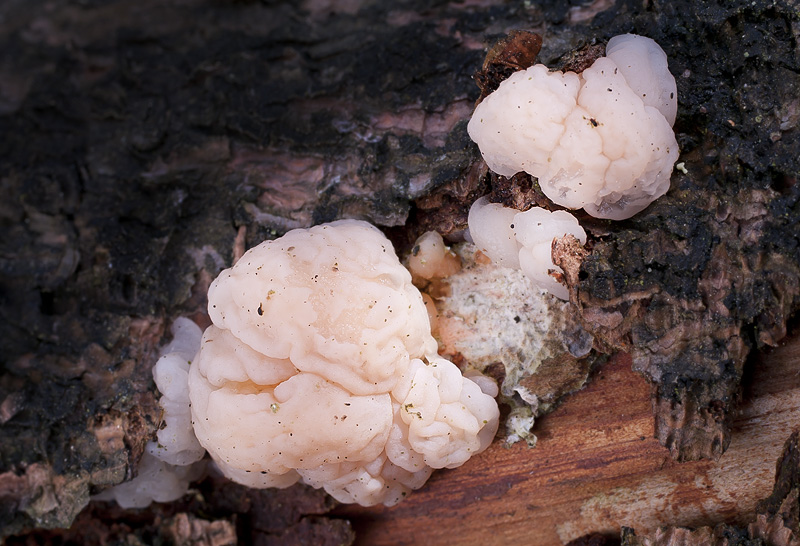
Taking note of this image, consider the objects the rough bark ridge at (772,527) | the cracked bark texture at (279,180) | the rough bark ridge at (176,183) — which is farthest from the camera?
the rough bark ridge at (176,183)

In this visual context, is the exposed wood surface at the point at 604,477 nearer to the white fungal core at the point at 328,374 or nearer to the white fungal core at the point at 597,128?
the white fungal core at the point at 328,374

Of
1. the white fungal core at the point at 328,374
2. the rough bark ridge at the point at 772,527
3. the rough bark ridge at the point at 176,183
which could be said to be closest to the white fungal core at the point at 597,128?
the rough bark ridge at the point at 176,183

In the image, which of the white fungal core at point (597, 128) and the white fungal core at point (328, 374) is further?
the white fungal core at point (328, 374)

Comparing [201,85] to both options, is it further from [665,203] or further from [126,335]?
[665,203]

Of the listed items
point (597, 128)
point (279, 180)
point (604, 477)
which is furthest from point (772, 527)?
point (279, 180)

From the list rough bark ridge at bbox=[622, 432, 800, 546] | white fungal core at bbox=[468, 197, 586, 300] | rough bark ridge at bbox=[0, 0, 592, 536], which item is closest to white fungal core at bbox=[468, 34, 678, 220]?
white fungal core at bbox=[468, 197, 586, 300]

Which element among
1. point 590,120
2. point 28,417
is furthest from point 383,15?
point 28,417

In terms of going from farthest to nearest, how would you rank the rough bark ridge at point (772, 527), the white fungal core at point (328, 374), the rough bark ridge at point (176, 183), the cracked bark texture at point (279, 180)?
the rough bark ridge at point (176, 183)
the white fungal core at point (328, 374)
the cracked bark texture at point (279, 180)
the rough bark ridge at point (772, 527)

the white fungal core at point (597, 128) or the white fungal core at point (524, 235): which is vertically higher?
the white fungal core at point (597, 128)
